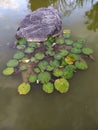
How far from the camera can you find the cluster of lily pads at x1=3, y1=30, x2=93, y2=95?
10.5ft

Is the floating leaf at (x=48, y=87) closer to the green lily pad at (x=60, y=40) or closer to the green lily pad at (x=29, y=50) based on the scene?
the green lily pad at (x=29, y=50)

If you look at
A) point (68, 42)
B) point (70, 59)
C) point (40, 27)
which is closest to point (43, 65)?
point (70, 59)

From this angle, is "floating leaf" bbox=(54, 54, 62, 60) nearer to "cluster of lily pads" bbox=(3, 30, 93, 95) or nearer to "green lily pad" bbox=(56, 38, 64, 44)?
"cluster of lily pads" bbox=(3, 30, 93, 95)

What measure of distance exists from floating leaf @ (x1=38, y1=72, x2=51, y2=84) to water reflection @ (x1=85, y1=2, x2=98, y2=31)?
6.52 feet

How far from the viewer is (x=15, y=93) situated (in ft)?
10.4

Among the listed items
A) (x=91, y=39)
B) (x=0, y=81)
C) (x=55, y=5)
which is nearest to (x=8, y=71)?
(x=0, y=81)

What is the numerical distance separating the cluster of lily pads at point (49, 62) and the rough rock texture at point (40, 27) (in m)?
0.13

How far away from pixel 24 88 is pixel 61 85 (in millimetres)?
591

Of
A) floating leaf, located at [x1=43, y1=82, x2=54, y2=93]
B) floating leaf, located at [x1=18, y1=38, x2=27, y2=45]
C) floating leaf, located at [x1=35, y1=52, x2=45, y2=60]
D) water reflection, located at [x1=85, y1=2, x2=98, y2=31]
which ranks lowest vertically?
floating leaf, located at [x1=43, y1=82, x2=54, y2=93]

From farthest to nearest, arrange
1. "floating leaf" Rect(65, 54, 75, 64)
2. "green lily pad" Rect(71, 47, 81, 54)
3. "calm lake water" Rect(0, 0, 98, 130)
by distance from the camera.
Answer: "green lily pad" Rect(71, 47, 81, 54)
"floating leaf" Rect(65, 54, 75, 64)
"calm lake water" Rect(0, 0, 98, 130)

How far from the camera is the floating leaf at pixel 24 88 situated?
3.09 metres

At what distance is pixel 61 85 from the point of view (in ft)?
10.2

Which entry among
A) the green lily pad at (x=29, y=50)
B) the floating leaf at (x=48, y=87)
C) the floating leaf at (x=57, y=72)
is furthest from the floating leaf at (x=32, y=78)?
the green lily pad at (x=29, y=50)

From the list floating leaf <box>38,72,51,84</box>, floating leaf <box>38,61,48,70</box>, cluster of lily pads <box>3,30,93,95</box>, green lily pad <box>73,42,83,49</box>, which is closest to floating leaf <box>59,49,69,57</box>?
cluster of lily pads <box>3,30,93,95</box>
